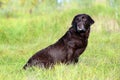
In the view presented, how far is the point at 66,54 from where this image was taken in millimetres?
7543

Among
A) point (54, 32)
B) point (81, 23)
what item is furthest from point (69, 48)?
point (54, 32)

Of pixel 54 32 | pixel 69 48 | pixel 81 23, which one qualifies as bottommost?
pixel 54 32

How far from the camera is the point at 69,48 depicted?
7562 millimetres

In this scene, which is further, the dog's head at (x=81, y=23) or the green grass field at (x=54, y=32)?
the green grass field at (x=54, y=32)

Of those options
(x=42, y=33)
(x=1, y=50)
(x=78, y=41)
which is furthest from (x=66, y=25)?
(x=78, y=41)

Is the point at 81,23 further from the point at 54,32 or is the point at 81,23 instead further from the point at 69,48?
the point at 54,32

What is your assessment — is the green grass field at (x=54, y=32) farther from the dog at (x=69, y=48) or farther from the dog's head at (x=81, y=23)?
the dog's head at (x=81, y=23)

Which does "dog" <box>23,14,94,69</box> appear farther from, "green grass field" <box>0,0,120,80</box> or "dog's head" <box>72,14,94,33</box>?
"green grass field" <box>0,0,120,80</box>

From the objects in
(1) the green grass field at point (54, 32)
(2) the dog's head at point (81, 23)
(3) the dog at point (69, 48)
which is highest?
(2) the dog's head at point (81, 23)

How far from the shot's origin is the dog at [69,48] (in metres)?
7.48

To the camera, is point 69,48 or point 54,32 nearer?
point 69,48

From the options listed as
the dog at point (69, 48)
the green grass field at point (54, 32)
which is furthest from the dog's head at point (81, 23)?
the green grass field at point (54, 32)

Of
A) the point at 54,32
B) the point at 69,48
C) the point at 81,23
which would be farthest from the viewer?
the point at 54,32

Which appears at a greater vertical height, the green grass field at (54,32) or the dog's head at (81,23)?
the dog's head at (81,23)
